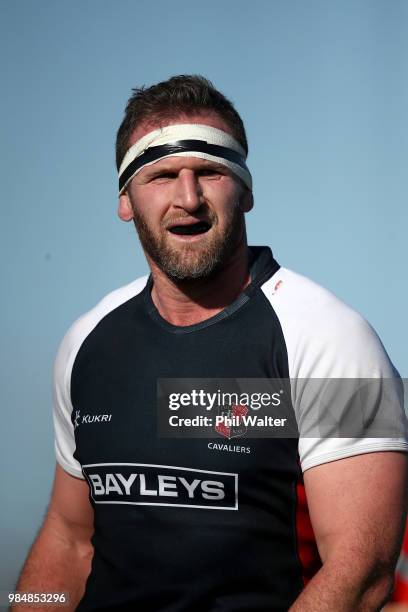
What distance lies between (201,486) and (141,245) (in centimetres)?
125

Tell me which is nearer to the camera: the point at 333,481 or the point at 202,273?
the point at 333,481

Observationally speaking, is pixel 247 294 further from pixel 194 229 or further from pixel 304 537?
pixel 304 537

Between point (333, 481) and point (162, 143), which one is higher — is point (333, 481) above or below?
below

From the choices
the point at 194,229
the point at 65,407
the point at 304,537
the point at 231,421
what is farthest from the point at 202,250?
the point at 304,537

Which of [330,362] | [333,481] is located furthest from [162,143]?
[333,481]

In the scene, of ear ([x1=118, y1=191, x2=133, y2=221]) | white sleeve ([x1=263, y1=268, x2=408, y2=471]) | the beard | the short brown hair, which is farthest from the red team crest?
the short brown hair

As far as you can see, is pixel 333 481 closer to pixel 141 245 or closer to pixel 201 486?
pixel 201 486

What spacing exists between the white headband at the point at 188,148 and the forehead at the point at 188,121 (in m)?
0.03

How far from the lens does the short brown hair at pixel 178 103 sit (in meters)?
4.61

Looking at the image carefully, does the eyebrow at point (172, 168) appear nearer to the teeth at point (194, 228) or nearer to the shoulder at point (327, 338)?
the teeth at point (194, 228)

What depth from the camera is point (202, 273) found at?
14.1 ft

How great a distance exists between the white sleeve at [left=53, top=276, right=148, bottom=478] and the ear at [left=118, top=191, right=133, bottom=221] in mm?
375

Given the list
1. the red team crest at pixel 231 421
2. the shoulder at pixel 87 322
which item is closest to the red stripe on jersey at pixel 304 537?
the red team crest at pixel 231 421

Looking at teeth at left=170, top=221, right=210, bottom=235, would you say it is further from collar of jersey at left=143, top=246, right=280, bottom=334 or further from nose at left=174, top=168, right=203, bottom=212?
collar of jersey at left=143, top=246, right=280, bottom=334
